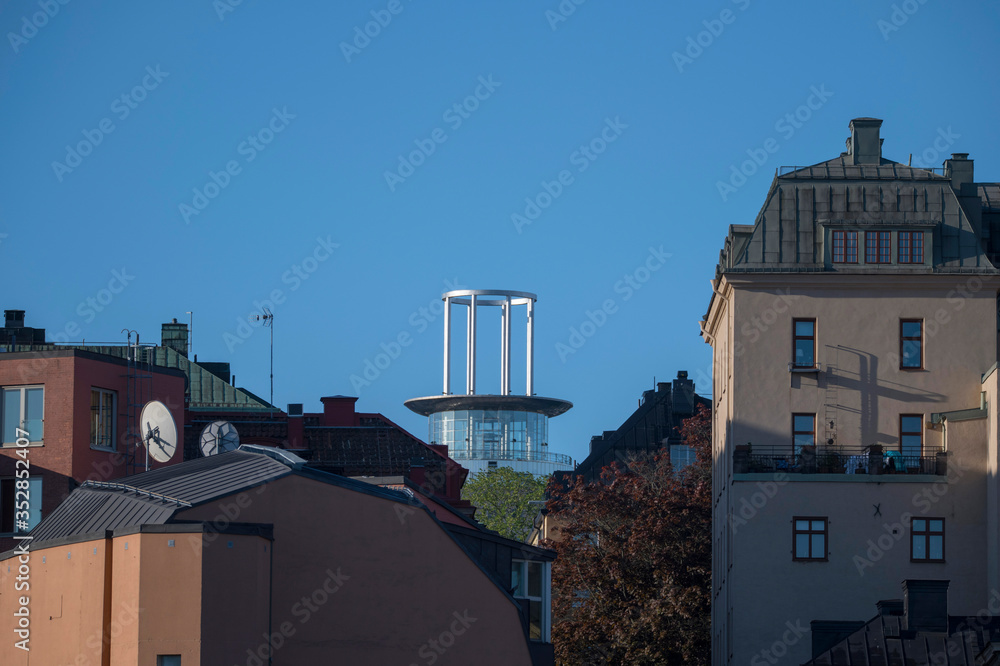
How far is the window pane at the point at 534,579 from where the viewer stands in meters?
43.0

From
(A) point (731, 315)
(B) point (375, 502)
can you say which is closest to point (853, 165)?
(A) point (731, 315)

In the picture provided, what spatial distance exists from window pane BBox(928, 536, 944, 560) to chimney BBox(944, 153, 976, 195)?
13767 millimetres

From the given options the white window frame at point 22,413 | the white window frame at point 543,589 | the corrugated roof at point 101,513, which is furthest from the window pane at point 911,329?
the corrugated roof at point 101,513

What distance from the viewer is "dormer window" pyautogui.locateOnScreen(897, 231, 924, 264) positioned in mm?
56688

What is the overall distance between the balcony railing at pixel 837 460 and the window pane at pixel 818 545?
2.19m

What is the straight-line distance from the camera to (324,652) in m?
35.3

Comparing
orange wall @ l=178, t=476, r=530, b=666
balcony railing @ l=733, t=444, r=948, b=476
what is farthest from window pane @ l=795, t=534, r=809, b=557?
orange wall @ l=178, t=476, r=530, b=666

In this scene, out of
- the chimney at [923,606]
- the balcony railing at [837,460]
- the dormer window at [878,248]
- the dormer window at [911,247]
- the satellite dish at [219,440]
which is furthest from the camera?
the dormer window at [878,248]

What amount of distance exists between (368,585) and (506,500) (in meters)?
77.0

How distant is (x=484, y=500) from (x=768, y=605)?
196 feet

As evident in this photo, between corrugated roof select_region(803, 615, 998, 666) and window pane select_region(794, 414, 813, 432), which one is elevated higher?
window pane select_region(794, 414, 813, 432)

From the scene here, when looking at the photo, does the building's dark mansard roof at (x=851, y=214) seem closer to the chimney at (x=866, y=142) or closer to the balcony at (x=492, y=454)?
the chimney at (x=866, y=142)

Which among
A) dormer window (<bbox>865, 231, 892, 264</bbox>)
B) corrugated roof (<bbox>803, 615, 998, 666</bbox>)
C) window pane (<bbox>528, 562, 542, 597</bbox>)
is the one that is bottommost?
corrugated roof (<bbox>803, 615, 998, 666</bbox>)

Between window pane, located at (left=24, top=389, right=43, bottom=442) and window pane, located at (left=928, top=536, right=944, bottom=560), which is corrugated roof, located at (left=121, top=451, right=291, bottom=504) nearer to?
window pane, located at (left=24, top=389, right=43, bottom=442)
